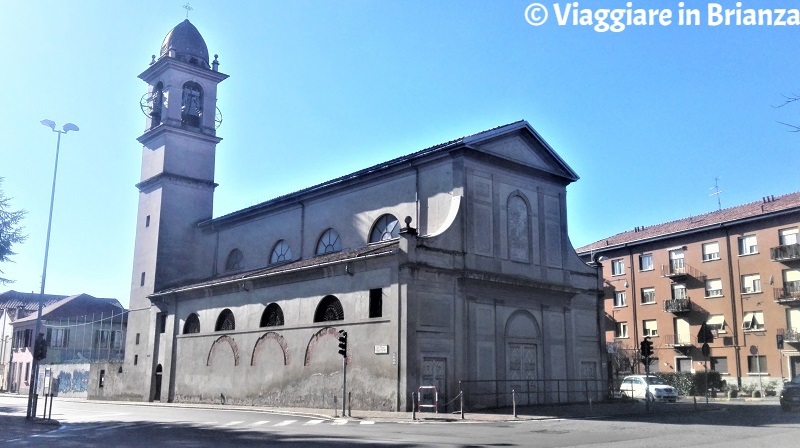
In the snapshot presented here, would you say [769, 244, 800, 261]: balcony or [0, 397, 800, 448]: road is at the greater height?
[769, 244, 800, 261]: balcony

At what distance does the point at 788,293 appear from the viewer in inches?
1719

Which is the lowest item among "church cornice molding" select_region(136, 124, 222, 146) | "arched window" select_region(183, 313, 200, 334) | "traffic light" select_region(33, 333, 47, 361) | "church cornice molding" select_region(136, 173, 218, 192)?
"traffic light" select_region(33, 333, 47, 361)

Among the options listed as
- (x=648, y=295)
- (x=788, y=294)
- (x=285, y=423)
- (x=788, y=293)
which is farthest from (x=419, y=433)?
(x=648, y=295)

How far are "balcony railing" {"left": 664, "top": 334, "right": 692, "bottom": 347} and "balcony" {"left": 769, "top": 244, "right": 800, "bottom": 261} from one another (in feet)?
26.5

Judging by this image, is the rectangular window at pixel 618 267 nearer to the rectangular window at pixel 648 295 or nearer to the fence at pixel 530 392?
the rectangular window at pixel 648 295

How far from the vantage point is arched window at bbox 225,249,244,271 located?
3988 centimetres

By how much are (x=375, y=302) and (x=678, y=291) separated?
3173cm

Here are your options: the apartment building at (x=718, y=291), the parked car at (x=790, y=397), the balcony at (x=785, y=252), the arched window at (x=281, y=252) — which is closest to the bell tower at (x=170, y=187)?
the arched window at (x=281, y=252)

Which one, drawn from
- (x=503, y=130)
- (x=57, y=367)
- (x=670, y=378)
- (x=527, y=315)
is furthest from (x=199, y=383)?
(x=670, y=378)

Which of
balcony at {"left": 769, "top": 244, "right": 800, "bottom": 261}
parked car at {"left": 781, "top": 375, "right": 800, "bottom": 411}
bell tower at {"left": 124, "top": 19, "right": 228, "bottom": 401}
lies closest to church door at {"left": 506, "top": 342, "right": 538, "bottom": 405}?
parked car at {"left": 781, "top": 375, "right": 800, "bottom": 411}

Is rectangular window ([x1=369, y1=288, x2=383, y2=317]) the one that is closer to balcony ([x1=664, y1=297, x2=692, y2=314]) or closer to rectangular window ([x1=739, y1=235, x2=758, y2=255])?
balcony ([x1=664, y1=297, x2=692, y2=314])

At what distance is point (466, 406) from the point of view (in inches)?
1036

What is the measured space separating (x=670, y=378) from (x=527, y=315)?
2065cm

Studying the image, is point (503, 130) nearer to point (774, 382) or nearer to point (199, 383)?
point (199, 383)
